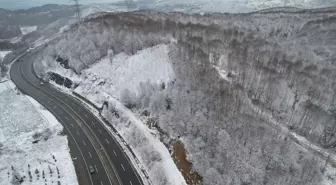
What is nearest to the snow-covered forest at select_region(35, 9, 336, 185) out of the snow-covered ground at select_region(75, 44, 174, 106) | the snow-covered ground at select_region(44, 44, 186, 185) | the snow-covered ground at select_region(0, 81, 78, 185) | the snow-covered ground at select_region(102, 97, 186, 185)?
the snow-covered ground at select_region(75, 44, 174, 106)

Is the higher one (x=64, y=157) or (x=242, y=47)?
(x=242, y=47)

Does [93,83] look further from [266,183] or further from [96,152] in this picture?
[266,183]

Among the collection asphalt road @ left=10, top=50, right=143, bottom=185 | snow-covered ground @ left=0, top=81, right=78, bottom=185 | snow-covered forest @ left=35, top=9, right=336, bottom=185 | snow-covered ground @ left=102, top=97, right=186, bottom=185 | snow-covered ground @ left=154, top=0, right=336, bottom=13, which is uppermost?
snow-covered ground @ left=154, top=0, right=336, bottom=13

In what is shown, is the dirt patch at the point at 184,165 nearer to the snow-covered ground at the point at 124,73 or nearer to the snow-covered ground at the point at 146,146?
the snow-covered ground at the point at 146,146

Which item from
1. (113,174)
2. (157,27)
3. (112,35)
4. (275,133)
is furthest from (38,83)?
(275,133)

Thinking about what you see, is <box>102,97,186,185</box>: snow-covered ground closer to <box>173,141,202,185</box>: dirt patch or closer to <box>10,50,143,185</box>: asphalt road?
<box>173,141,202,185</box>: dirt patch

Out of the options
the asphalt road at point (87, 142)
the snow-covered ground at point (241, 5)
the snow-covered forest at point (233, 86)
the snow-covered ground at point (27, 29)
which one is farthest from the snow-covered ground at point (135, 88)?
the snow-covered ground at point (27, 29)
